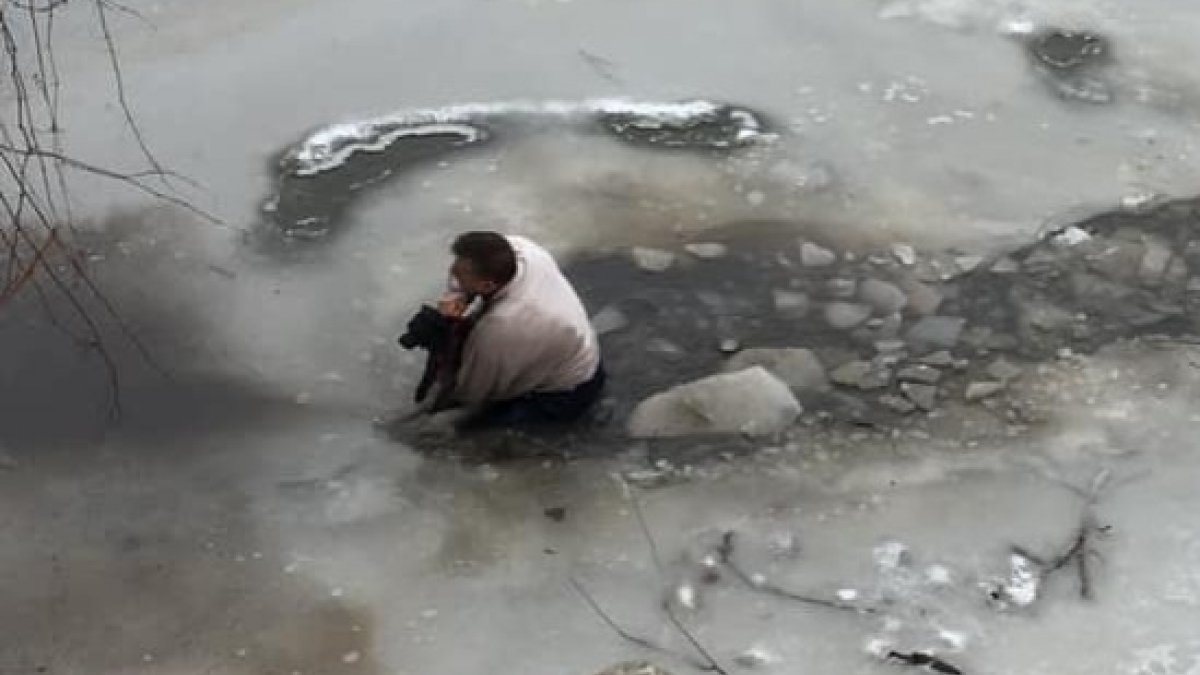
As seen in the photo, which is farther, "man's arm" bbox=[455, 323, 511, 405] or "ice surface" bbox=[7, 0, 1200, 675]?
"man's arm" bbox=[455, 323, 511, 405]

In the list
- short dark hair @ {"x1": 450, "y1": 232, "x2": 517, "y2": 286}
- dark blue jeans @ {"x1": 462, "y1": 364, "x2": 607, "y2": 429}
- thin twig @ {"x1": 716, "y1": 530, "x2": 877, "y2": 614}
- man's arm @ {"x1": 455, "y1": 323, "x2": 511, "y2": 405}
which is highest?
short dark hair @ {"x1": 450, "y1": 232, "x2": 517, "y2": 286}

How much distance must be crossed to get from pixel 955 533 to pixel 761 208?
1.58 meters

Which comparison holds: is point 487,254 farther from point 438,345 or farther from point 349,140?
point 349,140

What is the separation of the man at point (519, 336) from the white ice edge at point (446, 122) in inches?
54.9

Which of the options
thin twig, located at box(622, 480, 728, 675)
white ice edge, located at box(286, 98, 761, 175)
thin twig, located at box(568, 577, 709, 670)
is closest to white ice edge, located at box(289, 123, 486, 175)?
white ice edge, located at box(286, 98, 761, 175)

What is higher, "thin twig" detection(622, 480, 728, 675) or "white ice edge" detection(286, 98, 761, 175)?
"white ice edge" detection(286, 98, 761, 175)

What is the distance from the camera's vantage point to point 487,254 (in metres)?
4.66

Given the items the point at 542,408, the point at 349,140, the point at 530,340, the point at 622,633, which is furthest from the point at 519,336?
the point at 349,140

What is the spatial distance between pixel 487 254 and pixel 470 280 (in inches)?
3.7

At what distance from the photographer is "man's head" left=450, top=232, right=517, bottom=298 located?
4.66 meters

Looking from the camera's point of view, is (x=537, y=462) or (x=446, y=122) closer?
(x=537, y=462)

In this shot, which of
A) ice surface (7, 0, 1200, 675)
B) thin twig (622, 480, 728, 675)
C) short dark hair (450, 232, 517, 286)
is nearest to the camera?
thin twig (622, 480, 728, 675)

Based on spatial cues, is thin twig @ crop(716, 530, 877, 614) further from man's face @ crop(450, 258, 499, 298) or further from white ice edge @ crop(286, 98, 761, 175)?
white ice edge @ crop(286, 98, 761, 175)

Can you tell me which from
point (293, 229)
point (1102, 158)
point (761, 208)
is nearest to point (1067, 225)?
point (1102, 158)
